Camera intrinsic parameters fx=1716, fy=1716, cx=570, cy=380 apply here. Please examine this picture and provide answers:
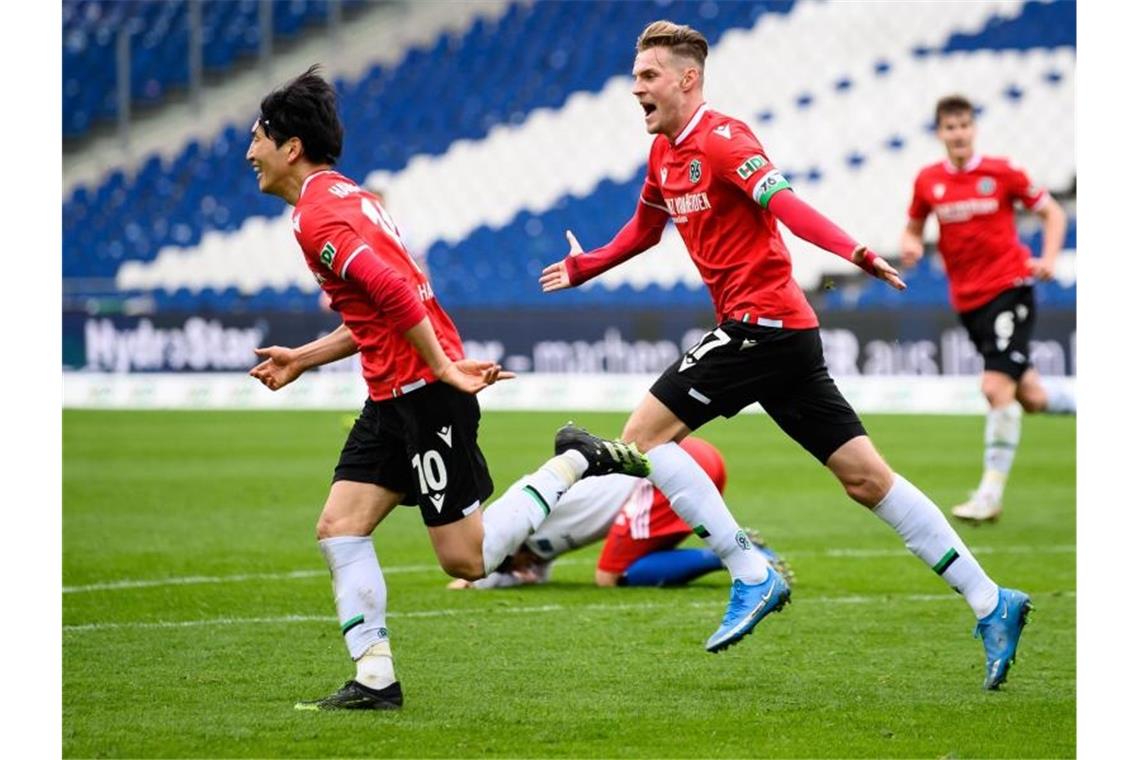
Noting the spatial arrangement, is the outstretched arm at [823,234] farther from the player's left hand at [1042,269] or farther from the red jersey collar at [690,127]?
the player's left hand at [1042,269]

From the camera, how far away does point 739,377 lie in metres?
5.97

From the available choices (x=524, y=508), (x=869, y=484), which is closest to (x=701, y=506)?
(x=869, y=484)

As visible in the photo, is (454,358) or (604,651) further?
(604,651)

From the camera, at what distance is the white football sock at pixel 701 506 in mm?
6059

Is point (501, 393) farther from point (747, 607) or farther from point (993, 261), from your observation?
point (747, 607)

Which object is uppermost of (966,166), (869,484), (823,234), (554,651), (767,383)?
(966,166)

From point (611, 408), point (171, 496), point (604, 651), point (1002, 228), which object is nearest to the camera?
point (604, 651)

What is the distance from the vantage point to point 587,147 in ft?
92.6

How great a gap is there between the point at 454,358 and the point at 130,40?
27.6 m

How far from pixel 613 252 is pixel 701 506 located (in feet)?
3.53

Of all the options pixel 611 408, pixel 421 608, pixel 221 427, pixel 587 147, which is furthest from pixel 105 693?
pixel 587 147

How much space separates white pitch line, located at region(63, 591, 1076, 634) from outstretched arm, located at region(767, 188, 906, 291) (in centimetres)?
241

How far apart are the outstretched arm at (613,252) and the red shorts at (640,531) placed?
1.73 m

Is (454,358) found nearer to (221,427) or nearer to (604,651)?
(604,651)
